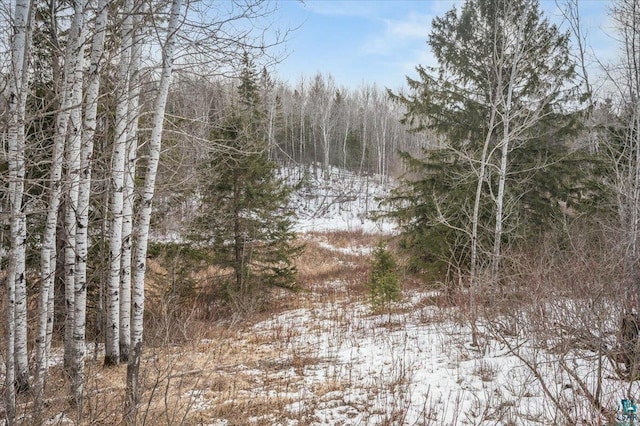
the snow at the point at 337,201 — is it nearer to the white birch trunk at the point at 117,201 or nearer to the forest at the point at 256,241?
the forest at the point at 256,241

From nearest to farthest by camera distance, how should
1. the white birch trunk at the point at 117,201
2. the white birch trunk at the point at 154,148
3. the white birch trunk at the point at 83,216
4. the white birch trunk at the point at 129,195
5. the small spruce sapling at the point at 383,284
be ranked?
the white birch trunk at the point at 83,216, the white birch trunk at the point at 154,148, the white birch trunk at the point at 117,201, the white birch trunk at the point at 129,195, the small spruce sapling at the point at 383,284

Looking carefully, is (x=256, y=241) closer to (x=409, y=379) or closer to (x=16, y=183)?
(x=409, y=379)

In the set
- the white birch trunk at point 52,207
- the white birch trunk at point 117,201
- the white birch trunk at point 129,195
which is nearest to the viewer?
the white birch trunk at point 52,207

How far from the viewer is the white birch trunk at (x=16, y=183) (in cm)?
303

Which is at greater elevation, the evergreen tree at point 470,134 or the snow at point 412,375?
the evergreen tree at point 470,134

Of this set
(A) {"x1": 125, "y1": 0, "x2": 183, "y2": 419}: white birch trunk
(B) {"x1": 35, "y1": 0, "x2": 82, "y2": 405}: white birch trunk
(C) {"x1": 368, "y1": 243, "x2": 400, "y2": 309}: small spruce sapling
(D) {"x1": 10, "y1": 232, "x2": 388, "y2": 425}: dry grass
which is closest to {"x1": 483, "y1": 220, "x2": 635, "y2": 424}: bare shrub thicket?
(D) {"x1": 10, "y1": 232, "x2": 388, "y2": 425}: dry grass

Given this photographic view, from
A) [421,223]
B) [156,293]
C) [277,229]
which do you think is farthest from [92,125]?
[421,223]

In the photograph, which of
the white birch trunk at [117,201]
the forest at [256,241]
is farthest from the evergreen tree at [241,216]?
the white birch trunk at [117,201]

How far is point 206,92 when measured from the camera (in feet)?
19.0

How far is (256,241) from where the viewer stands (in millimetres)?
10375

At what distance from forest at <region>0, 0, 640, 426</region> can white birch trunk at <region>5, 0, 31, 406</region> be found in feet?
0.10

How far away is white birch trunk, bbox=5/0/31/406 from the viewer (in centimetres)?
303

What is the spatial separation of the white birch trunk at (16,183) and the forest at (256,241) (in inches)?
1.1

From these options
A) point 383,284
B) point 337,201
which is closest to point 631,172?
point 383,284
